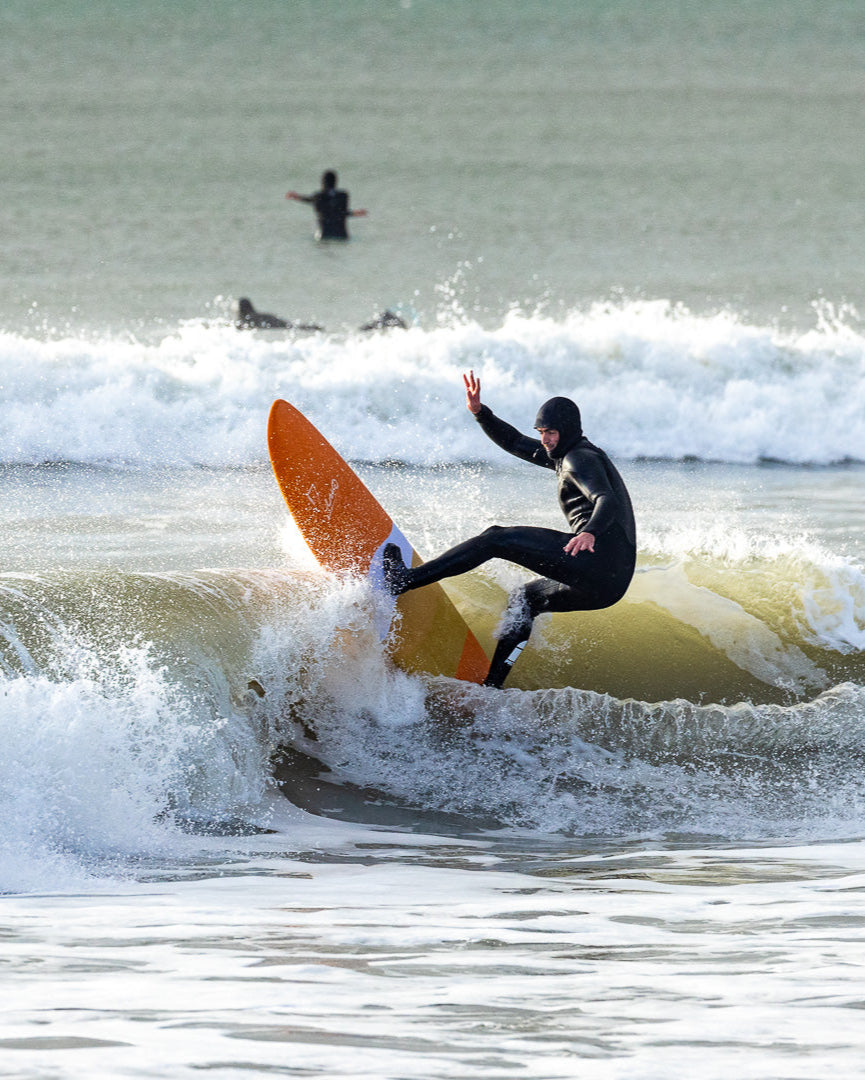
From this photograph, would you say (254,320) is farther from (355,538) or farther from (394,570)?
(394,570)

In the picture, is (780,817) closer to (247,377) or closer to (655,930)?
(655,930)

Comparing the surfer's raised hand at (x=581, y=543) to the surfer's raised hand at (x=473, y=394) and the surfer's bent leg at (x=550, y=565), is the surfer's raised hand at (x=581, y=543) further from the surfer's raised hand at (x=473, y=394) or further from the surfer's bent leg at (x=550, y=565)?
the surfer's raised hand at (x=473, y=394)

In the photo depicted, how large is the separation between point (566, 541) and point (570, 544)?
0.14 metres

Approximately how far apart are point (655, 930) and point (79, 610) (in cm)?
301

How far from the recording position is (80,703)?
5.98 metres

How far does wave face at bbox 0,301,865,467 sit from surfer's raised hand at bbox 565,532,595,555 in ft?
28.3

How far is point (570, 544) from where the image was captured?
6.59 meters

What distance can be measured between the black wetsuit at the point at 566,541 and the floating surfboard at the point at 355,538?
217 millimetres

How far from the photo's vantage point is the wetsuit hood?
6.74 meters

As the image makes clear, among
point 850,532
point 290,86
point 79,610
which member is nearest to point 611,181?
point 290,86

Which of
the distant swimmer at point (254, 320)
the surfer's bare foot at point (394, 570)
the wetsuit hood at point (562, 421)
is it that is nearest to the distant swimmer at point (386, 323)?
the distant swimmer at point (254, 320)

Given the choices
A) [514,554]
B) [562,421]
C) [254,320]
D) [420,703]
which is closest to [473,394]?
[562,421]

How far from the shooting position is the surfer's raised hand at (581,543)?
255 inches

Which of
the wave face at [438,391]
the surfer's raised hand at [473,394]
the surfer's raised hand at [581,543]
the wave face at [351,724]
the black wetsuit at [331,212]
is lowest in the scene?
the wave face at [351,724]
